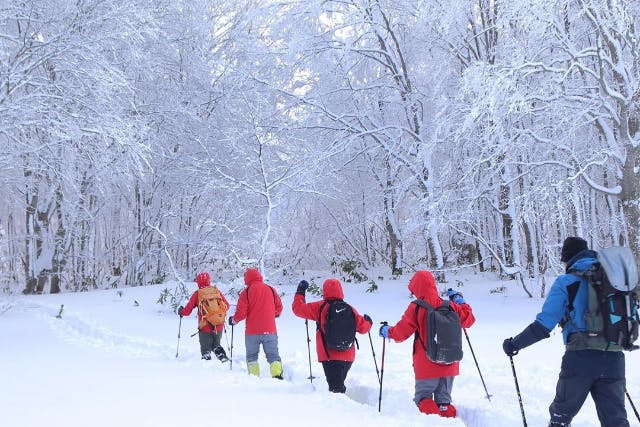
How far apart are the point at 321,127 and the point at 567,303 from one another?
40.3 feet

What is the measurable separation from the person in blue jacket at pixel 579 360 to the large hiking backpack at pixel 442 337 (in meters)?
1.11

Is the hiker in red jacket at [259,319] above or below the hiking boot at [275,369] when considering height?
above

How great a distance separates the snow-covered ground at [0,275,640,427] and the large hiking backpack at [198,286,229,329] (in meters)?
0.62

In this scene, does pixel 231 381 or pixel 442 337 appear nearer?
pixel 442 337

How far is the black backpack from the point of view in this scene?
621cm

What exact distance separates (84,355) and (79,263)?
15493 millimetres

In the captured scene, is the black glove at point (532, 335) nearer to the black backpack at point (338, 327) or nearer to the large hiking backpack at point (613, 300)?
the large hiking backpack at point (613, 300)

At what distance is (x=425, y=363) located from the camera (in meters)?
5.32

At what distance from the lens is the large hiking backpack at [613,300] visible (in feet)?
12.4

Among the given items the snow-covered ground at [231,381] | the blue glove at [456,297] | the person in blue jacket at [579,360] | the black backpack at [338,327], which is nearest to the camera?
the person in blue jacket at [579,360]

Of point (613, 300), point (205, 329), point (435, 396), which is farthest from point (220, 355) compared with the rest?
point (613, 300)

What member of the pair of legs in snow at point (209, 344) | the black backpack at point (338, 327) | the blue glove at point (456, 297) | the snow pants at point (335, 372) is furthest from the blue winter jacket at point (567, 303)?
the pair of legs in snow at point (209, 344)

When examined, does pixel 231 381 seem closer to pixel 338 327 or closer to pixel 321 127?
pixel 338 327

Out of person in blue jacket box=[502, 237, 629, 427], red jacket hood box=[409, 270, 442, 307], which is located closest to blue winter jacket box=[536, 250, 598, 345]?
person in blue jacket box=[502, 237, 629, 427]
